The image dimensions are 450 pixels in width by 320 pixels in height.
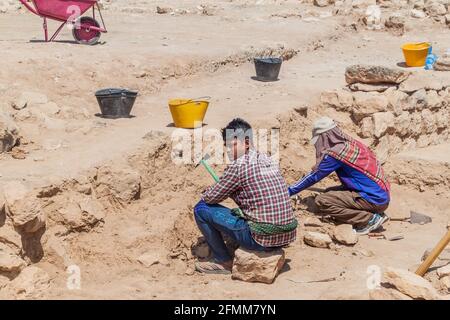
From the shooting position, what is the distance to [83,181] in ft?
20.0

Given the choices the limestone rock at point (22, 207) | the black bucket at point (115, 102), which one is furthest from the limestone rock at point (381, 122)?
the limestone rock at point (22, 207)

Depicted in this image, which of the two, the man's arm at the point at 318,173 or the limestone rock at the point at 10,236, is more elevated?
the limestone rock at the point at 10,236

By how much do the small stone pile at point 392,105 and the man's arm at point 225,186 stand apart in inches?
151

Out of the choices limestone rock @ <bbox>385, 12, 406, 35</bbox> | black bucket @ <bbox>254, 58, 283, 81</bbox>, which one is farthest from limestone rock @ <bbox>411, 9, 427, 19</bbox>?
black bucket @ <bbox>254, 58, 283, 81</bbox>

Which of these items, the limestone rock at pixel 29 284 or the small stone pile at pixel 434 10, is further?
the small stone pile at pixel 434 10

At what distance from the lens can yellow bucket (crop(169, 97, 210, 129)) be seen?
24.7 ft

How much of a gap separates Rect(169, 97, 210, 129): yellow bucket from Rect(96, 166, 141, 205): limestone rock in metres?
1.26

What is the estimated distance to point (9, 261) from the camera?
203 inches

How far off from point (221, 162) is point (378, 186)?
5.50 feet

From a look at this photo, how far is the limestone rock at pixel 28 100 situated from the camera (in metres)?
7.73

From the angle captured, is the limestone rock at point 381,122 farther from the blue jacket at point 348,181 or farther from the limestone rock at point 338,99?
the blue jacket at point 348,181

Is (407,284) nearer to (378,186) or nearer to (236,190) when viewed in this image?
(236,190)

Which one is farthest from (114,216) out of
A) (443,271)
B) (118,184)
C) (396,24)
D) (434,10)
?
(434,10)

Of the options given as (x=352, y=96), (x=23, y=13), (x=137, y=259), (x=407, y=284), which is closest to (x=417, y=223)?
(x=352, y=96)
